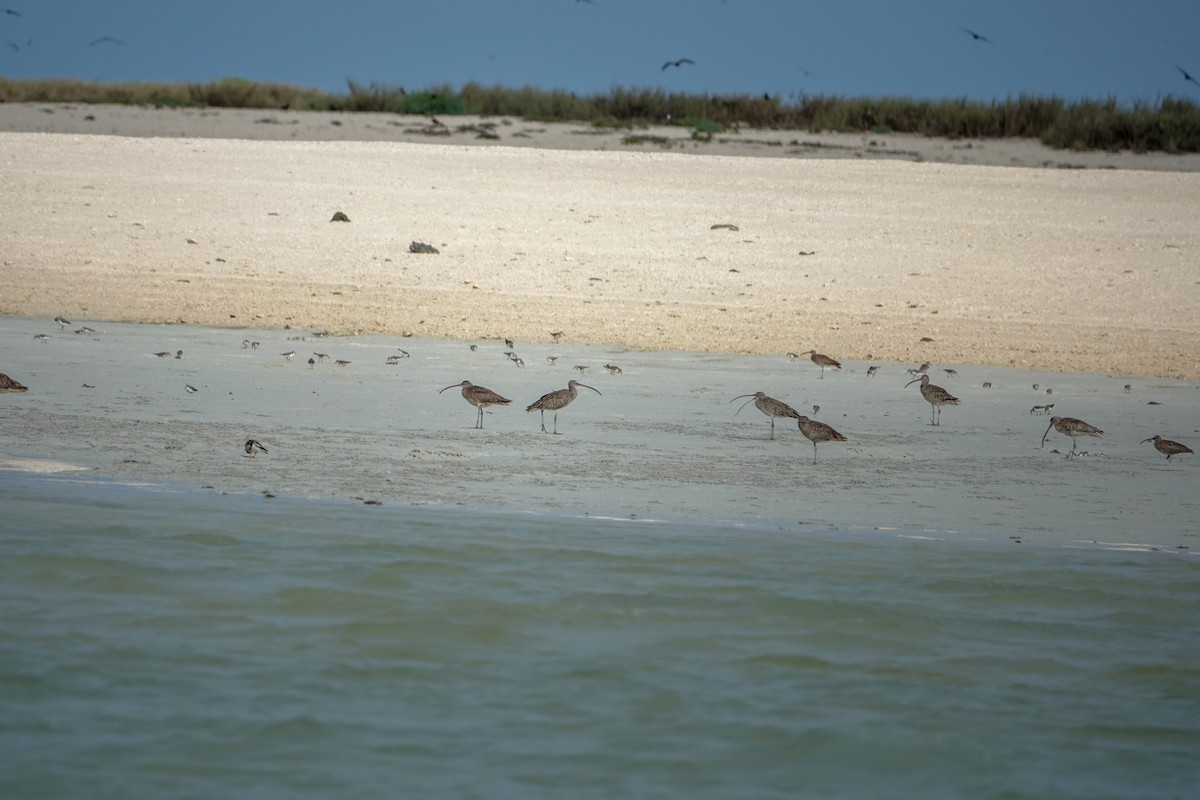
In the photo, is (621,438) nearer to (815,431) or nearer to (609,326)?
(815,431)

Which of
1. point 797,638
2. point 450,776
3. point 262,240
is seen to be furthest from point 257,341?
point 450,776

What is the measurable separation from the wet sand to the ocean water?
0.43 metres

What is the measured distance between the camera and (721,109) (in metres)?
35.6

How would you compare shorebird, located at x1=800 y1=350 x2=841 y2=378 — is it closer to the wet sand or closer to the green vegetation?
the wet sand

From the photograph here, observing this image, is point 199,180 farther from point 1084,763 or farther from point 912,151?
point 1084,763

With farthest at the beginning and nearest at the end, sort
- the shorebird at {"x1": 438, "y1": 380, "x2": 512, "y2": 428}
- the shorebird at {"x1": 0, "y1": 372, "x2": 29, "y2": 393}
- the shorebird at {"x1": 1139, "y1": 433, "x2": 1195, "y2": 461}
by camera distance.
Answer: the shorebird at {"x1": 0, "y1": 372, "x2": 29, "y2": 393} → the shorebird at {"x1": 438, "y1": 380, "x2": 512, "y2": 428} → the shorebird at {"x1": 1139, "y1": 433, "x2": 1195, "y2": 461}

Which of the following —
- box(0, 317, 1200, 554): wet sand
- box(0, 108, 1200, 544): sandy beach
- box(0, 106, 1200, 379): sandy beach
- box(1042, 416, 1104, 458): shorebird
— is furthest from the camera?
box(0, 106, 1200, 379): sandy beach

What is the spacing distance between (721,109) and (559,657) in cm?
3042

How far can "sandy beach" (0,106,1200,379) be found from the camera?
50.7ft

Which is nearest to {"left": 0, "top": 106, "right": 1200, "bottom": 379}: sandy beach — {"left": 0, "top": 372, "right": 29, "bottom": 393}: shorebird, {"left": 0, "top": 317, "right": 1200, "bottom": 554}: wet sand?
{"left": 0, "top": 317, "right": 1200, "bottom": 554}: wet sand

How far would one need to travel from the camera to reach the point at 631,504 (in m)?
8.44

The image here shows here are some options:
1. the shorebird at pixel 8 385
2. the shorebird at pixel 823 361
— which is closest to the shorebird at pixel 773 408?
the shorebird at pixel 823 361

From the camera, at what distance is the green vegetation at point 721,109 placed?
32031 mm

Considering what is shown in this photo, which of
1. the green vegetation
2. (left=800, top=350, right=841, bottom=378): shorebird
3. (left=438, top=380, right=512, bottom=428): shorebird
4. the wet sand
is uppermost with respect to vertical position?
the green vegetation
